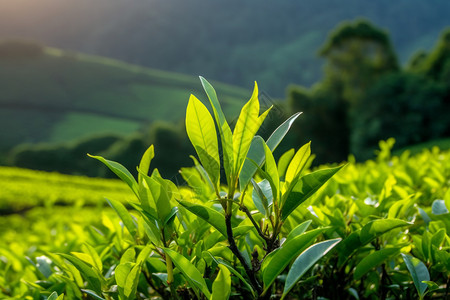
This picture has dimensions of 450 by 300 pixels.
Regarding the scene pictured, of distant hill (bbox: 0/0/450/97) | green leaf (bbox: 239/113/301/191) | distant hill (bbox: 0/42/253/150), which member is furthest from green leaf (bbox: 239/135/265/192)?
distant hill (bbox: 0/0/450/97)

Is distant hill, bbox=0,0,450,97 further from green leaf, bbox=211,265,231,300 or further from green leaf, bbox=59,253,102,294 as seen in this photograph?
green leaf, bbox=211,265,231,300

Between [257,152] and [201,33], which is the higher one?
[201,33]

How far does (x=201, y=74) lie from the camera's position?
6222 cm

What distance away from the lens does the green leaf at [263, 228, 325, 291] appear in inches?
28.3

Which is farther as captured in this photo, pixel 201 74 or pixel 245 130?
pixel 201 74

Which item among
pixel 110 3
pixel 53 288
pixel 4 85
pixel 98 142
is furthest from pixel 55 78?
pixel 53 288

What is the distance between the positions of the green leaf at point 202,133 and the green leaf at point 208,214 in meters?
0.06

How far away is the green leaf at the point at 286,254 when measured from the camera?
719 mm

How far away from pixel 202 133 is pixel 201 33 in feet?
337

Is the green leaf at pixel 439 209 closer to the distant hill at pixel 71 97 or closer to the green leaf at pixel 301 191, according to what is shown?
the green leaf at pixel 301 191

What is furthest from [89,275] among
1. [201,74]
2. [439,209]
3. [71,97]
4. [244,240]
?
[201,74]

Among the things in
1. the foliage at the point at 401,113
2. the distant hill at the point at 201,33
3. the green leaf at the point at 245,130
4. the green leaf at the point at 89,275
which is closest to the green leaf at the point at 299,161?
the green leaf at the point at 245,130

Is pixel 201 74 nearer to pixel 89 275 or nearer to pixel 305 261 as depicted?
pixel 89 275

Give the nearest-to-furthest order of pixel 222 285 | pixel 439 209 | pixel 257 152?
pixel 222 285 < pixel 257 152 < pixel 439 209
